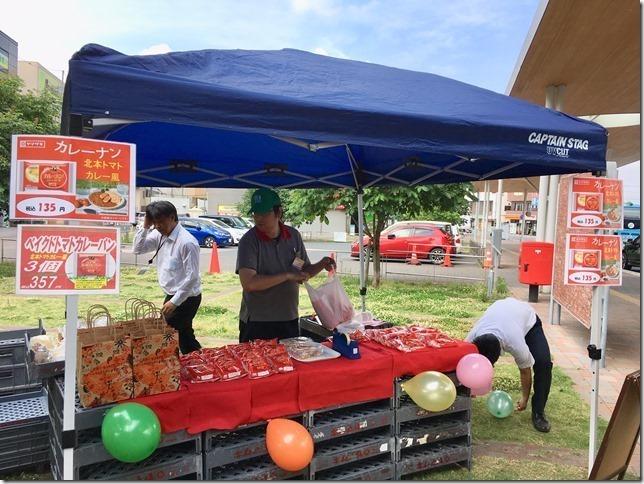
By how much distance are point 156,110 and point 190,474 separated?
195 centimetres

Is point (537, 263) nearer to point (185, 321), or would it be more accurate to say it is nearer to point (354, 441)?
point (185, 321)

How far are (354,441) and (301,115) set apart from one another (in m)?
2.07

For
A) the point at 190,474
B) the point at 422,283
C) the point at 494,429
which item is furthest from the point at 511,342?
the point at 422,283

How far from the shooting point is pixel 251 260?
12.1ft

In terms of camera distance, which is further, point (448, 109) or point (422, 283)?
point (422, 283)

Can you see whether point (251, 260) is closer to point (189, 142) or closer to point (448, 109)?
point (189, 142)

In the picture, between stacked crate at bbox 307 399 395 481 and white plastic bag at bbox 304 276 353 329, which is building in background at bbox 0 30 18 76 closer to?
white plastic bag at bbox 304 276 353 329

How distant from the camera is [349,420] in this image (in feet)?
10.1

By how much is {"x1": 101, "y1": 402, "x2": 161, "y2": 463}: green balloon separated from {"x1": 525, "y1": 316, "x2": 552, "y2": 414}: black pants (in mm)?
3246

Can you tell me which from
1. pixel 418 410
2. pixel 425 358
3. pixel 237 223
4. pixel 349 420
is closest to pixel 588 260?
pixel 425 358

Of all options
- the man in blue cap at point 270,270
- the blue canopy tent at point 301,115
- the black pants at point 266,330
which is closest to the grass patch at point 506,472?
the black pants at point 266,330

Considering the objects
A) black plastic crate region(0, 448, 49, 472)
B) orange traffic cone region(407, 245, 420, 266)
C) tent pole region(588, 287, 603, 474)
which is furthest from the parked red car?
black plastic crate region(0, 448, 49, 472)

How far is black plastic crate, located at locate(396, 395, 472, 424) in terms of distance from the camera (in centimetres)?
325

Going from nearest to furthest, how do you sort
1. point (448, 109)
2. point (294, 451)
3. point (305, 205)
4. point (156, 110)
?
point (156, 110) → point (294, 451) → point (448, 109) → point (305, 205)
